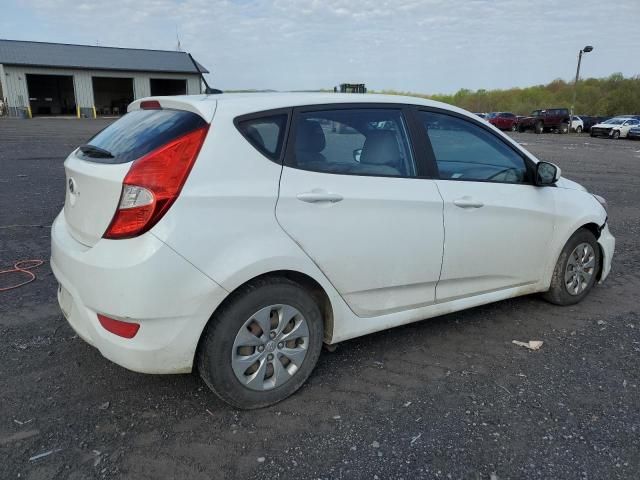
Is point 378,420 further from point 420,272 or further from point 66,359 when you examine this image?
point 66,359

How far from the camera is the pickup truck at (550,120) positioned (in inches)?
1561

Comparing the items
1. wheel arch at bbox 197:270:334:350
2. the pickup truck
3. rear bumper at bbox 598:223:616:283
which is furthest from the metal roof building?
wheel arch at bbox 197:270:334:350

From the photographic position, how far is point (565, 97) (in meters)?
58.6

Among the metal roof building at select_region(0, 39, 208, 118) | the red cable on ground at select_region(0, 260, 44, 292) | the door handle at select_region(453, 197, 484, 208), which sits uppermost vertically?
the metal roof building at select_region(0, 39, 208, 118)

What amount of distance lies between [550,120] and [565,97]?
73.7ft

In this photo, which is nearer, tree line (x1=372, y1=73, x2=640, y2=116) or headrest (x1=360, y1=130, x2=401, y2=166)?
headrest (x1=360, y1=130, x2=401, y2=166)

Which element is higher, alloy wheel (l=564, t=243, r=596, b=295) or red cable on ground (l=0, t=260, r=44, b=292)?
alloy wheel (l=564, t=243, r=596, b=295)

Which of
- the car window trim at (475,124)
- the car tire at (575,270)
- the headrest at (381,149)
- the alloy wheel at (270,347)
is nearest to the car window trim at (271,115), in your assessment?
the headrest at (381,149)

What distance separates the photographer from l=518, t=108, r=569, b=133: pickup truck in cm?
3966

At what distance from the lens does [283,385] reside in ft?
9.66

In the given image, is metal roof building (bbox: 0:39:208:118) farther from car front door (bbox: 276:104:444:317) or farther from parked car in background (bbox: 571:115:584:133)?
car front door (bbox: 276:104:444:317)

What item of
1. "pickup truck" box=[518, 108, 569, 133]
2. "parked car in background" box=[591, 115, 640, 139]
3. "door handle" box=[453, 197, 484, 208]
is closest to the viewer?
"door handle" box=[453, 197, 484, 208]

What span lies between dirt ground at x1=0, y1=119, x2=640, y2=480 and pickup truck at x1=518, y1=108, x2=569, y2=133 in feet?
130

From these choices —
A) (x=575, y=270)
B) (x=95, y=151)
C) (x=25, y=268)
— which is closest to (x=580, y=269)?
(x=575, y=270)
